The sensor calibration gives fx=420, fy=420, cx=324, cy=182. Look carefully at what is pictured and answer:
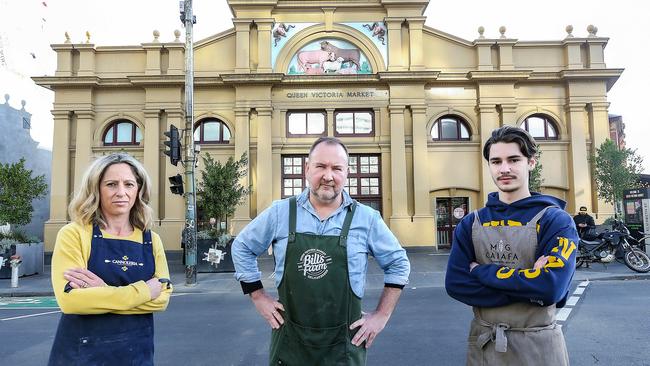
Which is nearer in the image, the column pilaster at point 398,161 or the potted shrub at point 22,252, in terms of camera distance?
the potted shrub at point 22,252

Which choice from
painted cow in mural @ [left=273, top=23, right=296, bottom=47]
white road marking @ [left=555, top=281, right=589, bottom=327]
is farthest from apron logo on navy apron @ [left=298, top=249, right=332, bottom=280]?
painted cow in mural @ [left=273, top=23, right=296, bottom=47]

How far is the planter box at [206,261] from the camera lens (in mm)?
15055

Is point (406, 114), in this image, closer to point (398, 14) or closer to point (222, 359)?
point (398, 14)

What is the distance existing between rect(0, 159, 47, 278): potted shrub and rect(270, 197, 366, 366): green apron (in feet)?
51.3

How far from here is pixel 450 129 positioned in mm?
22125

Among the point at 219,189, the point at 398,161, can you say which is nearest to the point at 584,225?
the point at 398,161

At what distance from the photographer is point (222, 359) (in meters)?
5.25

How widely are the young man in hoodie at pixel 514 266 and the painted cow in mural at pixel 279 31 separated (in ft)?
69.0

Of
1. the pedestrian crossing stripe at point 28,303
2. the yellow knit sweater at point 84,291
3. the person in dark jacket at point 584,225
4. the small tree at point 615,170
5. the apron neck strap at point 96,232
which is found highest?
the small tree at point 615,170

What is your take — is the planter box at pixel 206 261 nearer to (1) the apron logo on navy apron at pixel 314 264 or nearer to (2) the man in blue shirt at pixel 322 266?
(2) the man in blue shirt at pixel 322 266

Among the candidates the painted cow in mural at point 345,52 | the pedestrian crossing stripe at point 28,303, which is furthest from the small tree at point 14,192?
the painted cow in mural at point 345,52

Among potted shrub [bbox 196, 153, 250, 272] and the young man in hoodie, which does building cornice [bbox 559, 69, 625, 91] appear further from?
the young man in hoodie

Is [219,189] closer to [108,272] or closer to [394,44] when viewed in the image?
[394,44]

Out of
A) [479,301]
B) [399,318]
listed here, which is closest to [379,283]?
[399,318]
